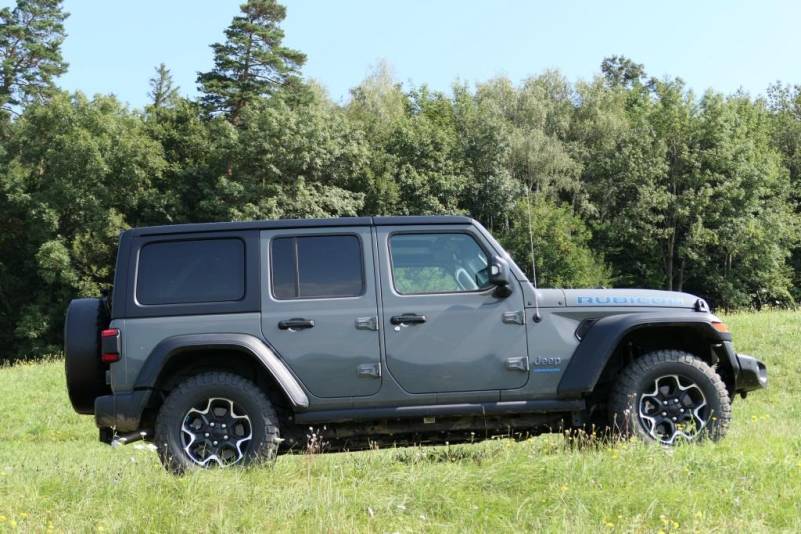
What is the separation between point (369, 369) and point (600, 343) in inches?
69.8

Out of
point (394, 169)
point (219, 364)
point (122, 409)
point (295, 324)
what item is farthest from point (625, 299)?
point (394, 169)

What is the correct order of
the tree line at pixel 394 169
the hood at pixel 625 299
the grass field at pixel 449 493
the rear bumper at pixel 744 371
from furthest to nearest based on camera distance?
the tree line at pixel 394 169
the rear bumper at pixel 744 371
the hood at pixel 625 299
the grass field at pixel 449 493

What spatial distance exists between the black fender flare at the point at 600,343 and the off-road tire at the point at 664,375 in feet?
0.75

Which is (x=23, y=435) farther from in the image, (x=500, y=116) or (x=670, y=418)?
(x=500, y=116)

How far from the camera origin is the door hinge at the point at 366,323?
651 cm

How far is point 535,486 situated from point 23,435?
13.0 meters

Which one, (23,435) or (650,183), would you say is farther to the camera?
(650,183)

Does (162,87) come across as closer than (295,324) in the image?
No

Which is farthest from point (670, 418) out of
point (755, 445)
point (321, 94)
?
point (321, 94)

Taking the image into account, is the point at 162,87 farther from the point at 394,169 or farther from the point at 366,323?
the point at 366,323

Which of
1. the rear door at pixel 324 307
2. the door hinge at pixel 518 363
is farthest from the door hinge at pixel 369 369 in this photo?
the door hinge at pixel 518 363

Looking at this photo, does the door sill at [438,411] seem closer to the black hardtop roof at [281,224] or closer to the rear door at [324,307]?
the rear door at [324,307]

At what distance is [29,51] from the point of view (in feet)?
164

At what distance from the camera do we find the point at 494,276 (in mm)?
6613
